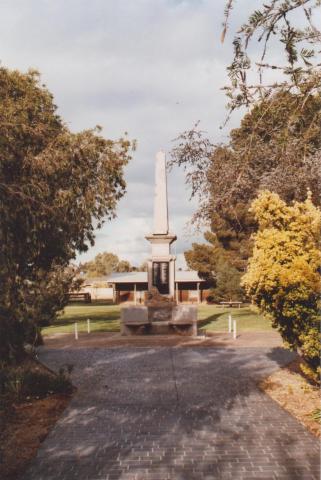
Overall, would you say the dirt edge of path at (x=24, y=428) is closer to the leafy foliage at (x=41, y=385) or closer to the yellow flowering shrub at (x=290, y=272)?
the leafy foliage at (x=41, y=385)

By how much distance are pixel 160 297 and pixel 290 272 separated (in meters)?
11.7

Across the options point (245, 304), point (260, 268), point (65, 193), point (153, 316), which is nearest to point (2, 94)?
point (65, 193)

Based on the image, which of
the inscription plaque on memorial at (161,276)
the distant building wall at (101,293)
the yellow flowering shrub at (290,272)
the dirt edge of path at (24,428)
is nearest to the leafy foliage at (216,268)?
the inscription plaque on memorial at (161,276)

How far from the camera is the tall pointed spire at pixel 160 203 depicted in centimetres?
1984

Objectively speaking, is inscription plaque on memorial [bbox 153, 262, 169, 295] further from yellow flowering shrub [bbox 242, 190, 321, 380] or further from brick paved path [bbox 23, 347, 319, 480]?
yellow flowering shrub [bbox 242, 190, 321, 380]

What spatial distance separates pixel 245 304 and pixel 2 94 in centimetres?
3018

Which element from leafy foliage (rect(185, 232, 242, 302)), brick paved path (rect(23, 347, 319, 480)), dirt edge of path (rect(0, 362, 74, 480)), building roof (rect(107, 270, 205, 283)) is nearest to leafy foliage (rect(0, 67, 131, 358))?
dirt edge of path (rect(0, 362, 74, 480))

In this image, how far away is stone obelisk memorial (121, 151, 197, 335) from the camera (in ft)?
62.5

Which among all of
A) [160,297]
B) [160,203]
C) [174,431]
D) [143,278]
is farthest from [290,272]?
[143,278]

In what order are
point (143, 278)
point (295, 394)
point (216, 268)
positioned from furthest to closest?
point (143, 278)
point (216, 268)
point (295, 394)

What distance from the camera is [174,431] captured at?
7.08m

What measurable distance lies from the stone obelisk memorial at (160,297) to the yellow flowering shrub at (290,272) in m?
10.4

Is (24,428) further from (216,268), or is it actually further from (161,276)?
(216,268)

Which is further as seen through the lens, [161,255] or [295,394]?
[161,255]
